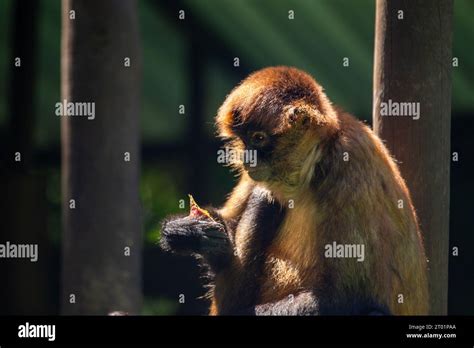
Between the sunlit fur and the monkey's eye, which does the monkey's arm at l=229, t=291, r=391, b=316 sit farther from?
the monkey's eye

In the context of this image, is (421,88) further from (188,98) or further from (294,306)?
(188,98)

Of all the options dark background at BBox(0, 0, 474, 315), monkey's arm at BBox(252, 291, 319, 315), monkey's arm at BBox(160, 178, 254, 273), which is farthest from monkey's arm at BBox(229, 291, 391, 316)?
dark background at BBox(0, 0, 474, 315)

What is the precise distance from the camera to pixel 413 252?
5.78 m

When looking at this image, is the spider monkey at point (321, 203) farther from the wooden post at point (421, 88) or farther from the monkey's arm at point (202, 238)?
the monkey's arm at point (202, 238)

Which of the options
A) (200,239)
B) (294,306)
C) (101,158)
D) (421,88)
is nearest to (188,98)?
(101,158)

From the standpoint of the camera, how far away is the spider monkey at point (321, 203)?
18.4ft

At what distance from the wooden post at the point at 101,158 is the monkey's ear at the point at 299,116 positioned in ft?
6.02

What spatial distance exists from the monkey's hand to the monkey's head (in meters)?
0.58

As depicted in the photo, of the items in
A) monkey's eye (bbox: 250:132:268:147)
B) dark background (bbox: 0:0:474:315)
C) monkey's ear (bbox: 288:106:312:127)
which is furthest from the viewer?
dark background (bbox: 0:0:474:315)

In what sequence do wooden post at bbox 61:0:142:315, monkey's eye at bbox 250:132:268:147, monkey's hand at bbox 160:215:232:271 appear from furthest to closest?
1. wooden post at bbox 61:0:142:315
2. monkey's hand at bbox 160:215:232:271
3. monkey's eye at bbox 250:132:268:147

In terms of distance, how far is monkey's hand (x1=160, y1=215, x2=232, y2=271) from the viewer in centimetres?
630

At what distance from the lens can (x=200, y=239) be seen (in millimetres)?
6332

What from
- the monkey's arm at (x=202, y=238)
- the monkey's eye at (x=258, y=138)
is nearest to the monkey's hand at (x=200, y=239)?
the monkey's arm at (x=202, y=238)

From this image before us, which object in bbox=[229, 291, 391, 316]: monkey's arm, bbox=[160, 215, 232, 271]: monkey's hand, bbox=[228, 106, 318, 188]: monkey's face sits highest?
bbox=[228, 106, 318, 188]: monkey's face
